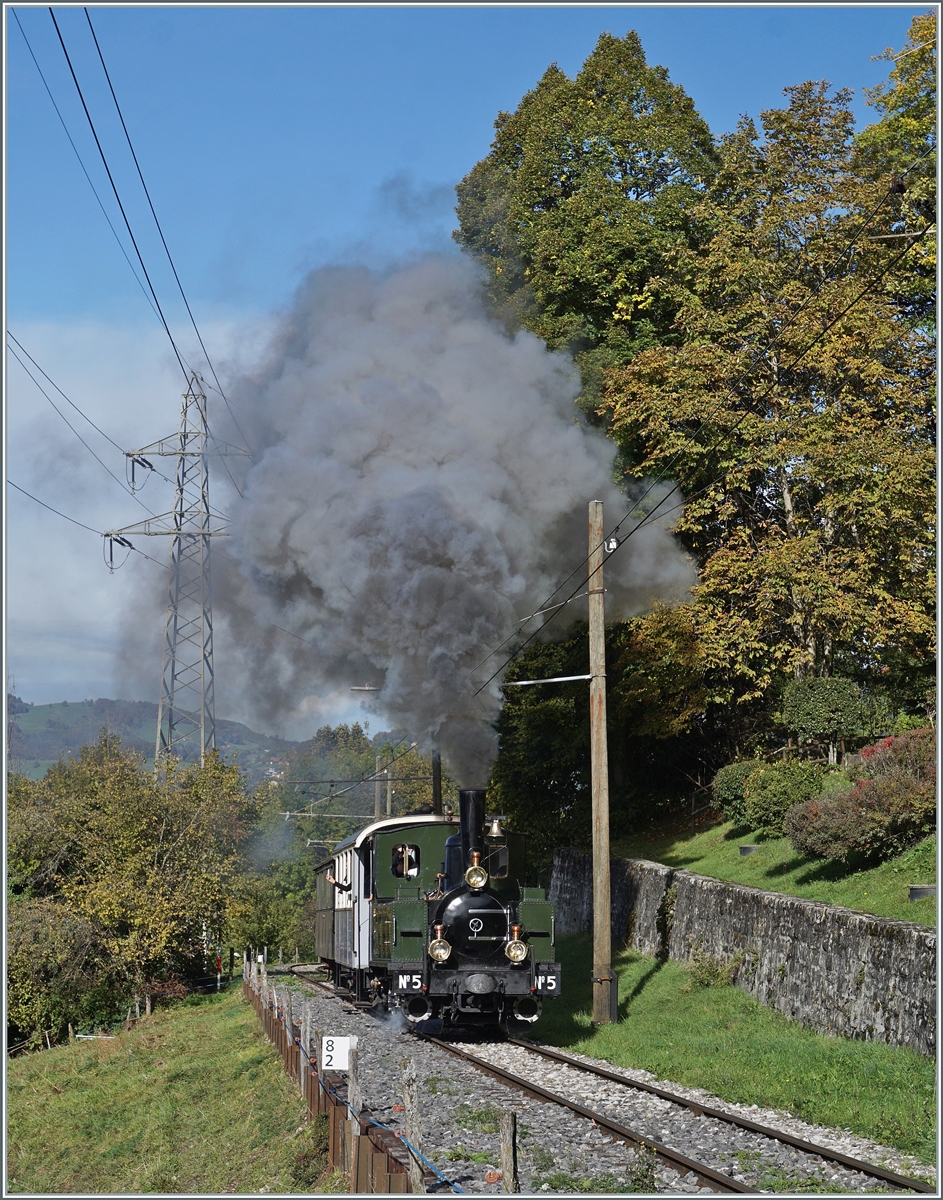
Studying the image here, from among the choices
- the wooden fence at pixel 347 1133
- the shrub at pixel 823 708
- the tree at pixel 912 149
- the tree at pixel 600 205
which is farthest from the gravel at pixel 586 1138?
the tree at pixel 600 205

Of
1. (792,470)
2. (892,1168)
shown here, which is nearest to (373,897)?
(892,1168)

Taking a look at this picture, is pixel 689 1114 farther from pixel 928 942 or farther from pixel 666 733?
pixel 666 733

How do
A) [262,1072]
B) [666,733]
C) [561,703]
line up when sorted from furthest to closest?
1. [561,703]
2. [666,733]
3. [262,1072]

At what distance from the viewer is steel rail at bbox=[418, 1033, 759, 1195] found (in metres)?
8.64

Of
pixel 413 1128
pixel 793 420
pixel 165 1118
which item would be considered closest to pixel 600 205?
pixel 793 420

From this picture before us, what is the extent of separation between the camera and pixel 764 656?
26.3 meters

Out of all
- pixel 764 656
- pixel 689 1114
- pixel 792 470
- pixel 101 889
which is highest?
pixel 792 470

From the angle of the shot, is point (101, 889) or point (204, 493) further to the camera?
point (204, 493)

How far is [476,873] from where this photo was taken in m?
15.1

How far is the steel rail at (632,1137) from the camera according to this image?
8.64 metres

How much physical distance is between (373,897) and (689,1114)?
23.9ft

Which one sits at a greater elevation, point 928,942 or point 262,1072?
point 928,942

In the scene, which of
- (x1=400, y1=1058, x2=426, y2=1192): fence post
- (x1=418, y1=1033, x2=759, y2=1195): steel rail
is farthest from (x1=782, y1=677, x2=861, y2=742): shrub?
(x1=400, y1=1058, x2=426, y2=1192): fence post

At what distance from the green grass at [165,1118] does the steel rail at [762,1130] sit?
11.1 ft
